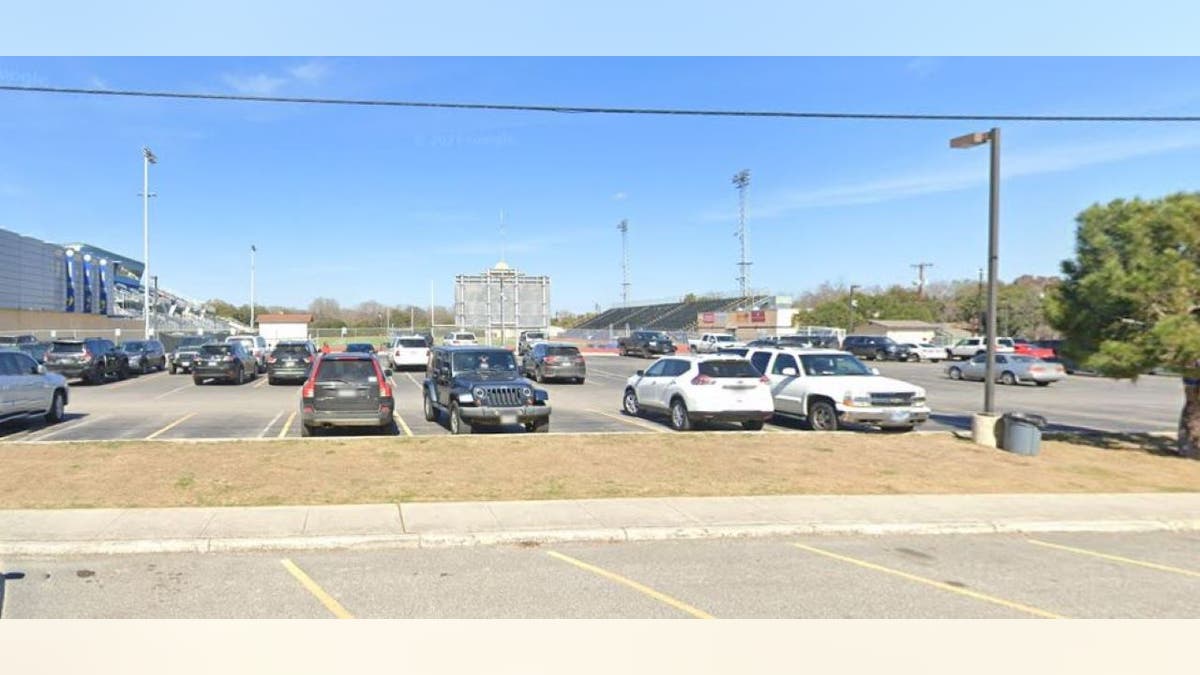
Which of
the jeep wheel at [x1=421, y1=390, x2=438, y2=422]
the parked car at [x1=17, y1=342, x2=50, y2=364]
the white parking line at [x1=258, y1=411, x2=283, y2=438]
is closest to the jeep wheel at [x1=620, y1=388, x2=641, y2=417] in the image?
the jeep wheel at [x1=421, y1=390, x2=438, y2=422]

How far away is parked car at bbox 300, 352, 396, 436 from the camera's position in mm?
13625

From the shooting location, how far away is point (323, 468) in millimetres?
10867

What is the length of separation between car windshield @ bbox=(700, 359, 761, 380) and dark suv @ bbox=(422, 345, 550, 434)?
346 cm

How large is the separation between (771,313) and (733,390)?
67.1m

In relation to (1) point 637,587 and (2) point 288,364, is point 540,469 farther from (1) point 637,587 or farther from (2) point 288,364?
(2) point 288,364

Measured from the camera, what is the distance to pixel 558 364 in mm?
29281

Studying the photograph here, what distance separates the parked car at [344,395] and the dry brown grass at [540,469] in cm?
58

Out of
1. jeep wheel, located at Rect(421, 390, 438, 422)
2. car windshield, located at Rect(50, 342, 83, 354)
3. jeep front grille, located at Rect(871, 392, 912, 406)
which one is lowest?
jeep wheel, located at Rect(421, 390, 438, 422)

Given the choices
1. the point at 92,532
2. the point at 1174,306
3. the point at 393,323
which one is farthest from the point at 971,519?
the point at 393,323

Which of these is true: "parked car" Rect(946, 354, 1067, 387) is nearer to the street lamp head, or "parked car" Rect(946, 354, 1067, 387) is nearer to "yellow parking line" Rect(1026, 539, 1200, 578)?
the street lamp head

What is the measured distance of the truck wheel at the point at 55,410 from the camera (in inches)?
640

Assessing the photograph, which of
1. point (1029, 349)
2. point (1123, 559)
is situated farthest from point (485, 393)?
point (1029, 349)

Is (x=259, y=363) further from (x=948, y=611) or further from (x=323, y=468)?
(x=948, y=611)

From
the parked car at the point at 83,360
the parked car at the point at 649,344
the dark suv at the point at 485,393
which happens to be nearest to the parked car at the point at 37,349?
the parked car at the point at 83,360
